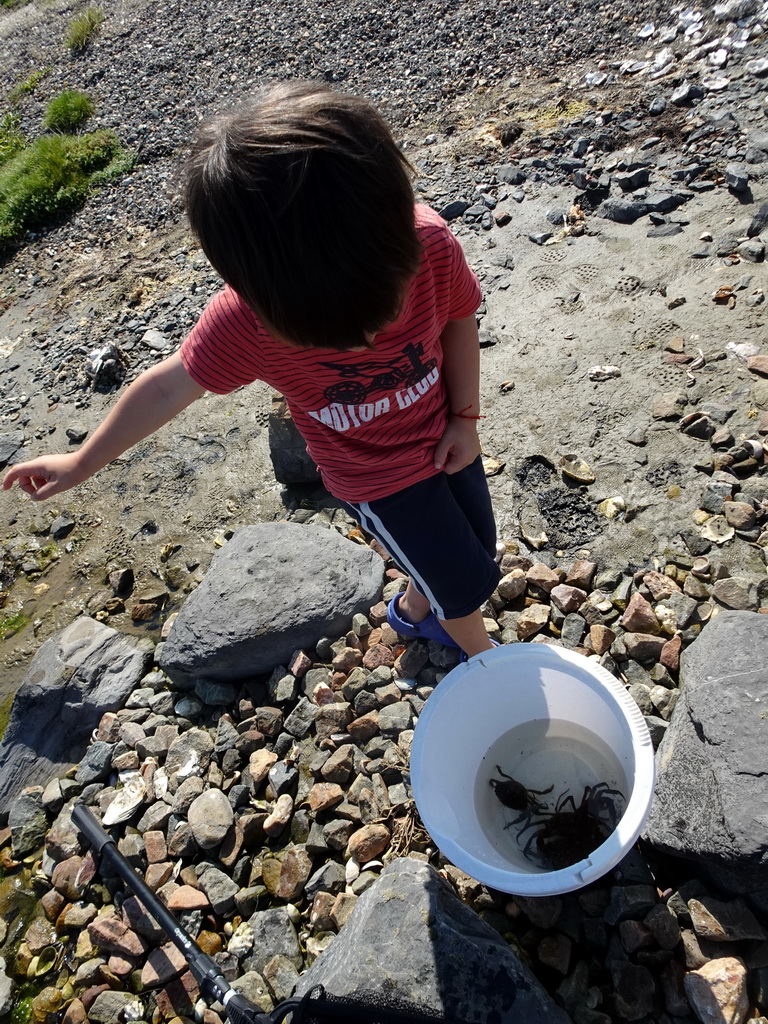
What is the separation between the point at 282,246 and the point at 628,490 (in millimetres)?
1816

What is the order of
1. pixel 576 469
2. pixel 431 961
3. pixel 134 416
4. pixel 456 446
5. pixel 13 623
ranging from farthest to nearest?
pixel 13 623 → pixel 576 469 → pixel 456 446 → pixel 134 416 → pixel 431 961

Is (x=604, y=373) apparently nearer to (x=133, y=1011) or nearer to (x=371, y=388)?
(x=371, y=388)

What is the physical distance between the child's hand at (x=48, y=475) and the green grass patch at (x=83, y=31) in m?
8.90

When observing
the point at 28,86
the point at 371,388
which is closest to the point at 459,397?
the point at 371,388

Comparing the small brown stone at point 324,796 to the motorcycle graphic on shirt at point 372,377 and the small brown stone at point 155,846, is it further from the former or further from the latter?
the motorcycle graphic on shirt at point 372,377

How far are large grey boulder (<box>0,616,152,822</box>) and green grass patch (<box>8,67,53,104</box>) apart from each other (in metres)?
8.14

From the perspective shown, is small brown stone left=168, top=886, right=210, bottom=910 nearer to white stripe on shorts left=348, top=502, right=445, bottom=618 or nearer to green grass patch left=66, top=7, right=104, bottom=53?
white stripe on shorts left=348, top=502, right=445, bottom=618

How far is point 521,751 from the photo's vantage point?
6.69 feet

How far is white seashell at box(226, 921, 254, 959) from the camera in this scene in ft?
6.29

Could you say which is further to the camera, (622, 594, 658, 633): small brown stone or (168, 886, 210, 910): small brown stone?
(622, 594, 658, 633): small brown stone

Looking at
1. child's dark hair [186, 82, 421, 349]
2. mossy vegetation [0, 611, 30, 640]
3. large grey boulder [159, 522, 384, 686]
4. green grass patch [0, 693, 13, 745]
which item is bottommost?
green grass patch [0, 693, 13, 745]

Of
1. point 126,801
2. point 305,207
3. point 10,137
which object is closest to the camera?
point 305,207

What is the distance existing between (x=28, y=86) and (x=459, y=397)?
29.4 feet

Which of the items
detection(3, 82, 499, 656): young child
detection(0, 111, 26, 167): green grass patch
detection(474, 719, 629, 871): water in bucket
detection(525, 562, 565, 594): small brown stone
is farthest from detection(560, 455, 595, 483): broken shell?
detection(0, 111, 26, 167): green grass patch
